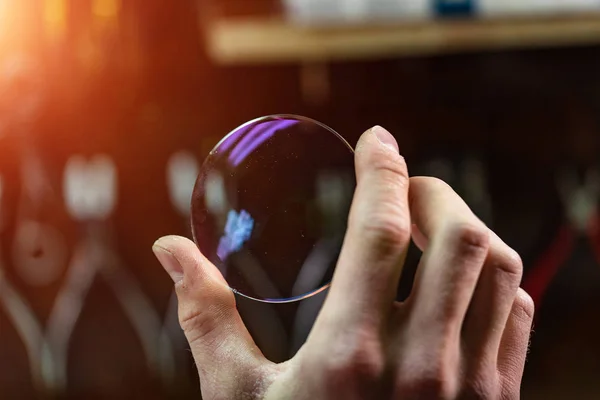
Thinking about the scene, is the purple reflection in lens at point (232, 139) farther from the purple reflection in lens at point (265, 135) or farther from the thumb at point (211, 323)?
the thumb at point (211, 323)

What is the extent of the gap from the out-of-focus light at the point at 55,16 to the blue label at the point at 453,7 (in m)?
0.82

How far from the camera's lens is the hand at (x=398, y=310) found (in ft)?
1.40

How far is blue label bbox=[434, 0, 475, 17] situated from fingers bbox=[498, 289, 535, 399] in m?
0.92

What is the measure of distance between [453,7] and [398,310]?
3.31ft

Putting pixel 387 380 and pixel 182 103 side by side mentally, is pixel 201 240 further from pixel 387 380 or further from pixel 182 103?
pixel 182 103

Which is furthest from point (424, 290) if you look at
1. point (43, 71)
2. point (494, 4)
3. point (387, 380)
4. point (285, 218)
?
point (43, 71)

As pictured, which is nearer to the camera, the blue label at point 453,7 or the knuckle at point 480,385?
the knuckle at point 480,385

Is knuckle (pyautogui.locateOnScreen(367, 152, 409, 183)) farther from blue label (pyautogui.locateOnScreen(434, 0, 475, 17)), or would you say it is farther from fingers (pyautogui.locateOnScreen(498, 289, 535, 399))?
blue label (pyautogui.locateOnScreen(434, 0, 475, 17))

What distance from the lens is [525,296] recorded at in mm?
536

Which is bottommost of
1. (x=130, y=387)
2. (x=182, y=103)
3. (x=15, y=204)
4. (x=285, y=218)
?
(x=130, y=387)

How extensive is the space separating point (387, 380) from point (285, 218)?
0.64 feet

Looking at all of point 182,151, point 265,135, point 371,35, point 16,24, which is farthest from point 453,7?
point 16,24

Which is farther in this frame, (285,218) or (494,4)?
(494,4)

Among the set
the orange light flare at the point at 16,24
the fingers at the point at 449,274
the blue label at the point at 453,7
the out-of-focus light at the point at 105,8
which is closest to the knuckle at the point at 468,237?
the fingers at the point at 449,274
